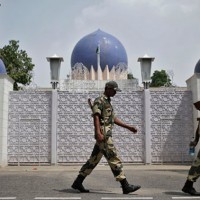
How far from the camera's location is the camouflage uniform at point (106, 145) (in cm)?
544

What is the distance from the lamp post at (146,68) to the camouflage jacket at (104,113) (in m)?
6.77

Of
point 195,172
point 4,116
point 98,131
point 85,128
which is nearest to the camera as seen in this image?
point 98,131

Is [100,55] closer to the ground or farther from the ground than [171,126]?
farther from the ground

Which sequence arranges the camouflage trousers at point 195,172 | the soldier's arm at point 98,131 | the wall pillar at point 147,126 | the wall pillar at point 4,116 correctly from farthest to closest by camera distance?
1. the wall pillar at point 147,126
2. the wall pillar at point 4,116
3. the camouflage trousers at point 195,172
4. the soldier's arm at point 98,131

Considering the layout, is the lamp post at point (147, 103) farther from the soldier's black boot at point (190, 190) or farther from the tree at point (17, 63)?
the tree at point (17, 63)

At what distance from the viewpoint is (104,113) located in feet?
18.3

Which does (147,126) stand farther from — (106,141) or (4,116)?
(106,141)

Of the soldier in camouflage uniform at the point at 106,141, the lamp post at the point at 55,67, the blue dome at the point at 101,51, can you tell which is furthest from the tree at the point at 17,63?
the soldier in camouflage uniform at the point at 106,141

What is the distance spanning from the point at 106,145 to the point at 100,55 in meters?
15.3

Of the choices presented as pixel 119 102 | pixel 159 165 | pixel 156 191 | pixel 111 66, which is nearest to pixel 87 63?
pixel 111 66

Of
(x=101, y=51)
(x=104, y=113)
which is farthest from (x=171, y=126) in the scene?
(x=101, y=51)

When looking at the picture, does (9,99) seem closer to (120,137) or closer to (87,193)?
(120,137)

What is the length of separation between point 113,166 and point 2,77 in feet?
24.2

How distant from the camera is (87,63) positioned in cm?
2044
